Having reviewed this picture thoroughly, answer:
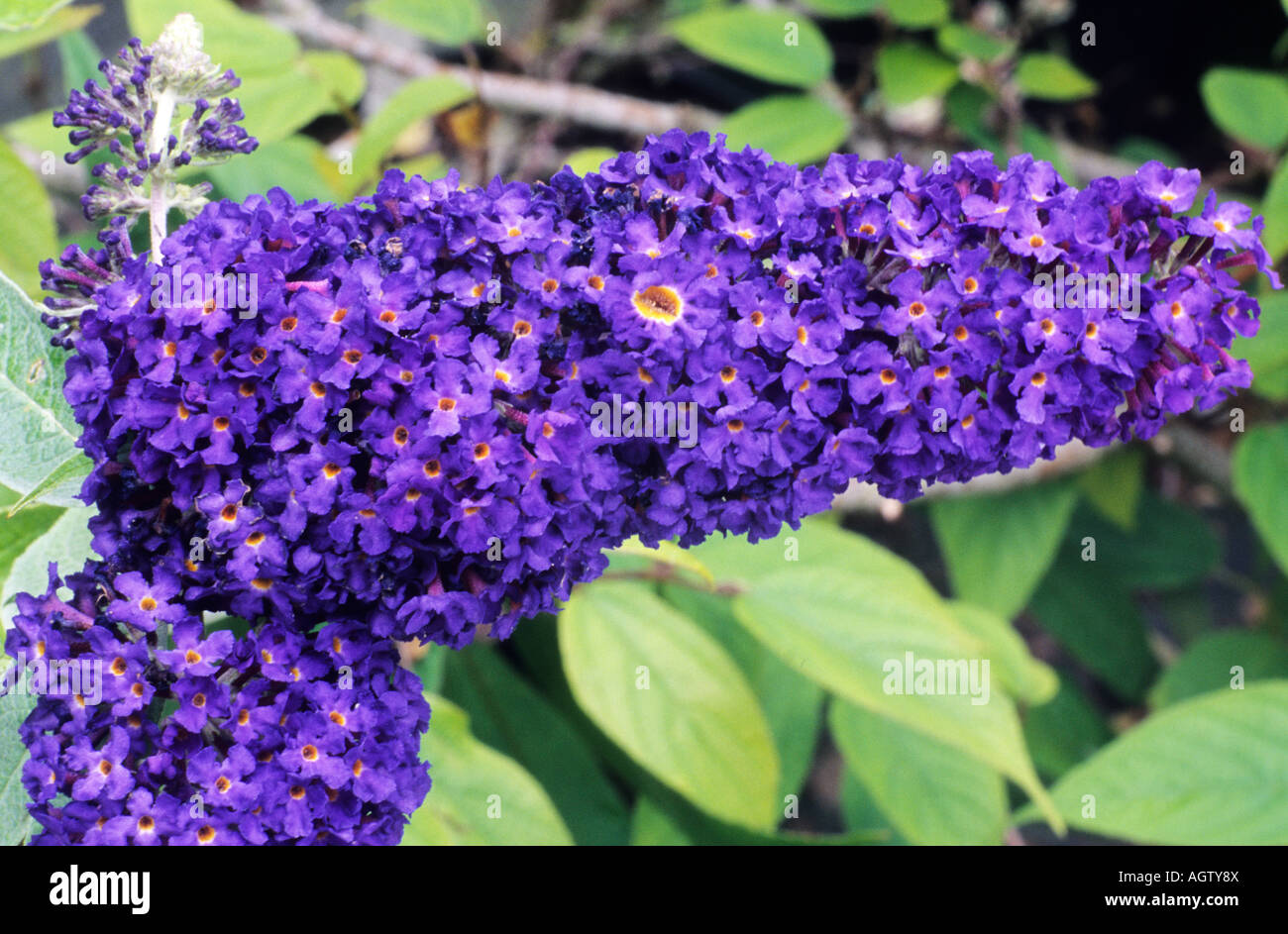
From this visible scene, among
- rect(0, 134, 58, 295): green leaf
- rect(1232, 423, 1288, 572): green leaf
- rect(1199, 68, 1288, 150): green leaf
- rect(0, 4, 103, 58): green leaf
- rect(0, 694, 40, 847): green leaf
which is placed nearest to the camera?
rect(0, 694, 40, 847): green leaf

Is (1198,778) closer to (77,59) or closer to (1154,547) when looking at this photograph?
(1154,547)

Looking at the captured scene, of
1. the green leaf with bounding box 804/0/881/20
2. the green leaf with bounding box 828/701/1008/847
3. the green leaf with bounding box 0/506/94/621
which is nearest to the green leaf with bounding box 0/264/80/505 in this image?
→ the green leaf with bounding box 0/506/94/621

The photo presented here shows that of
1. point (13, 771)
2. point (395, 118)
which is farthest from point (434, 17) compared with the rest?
point (13, 771)

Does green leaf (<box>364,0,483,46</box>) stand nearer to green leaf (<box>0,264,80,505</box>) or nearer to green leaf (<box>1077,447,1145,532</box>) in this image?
green leaf (<box>0,264,80,505</box>)
